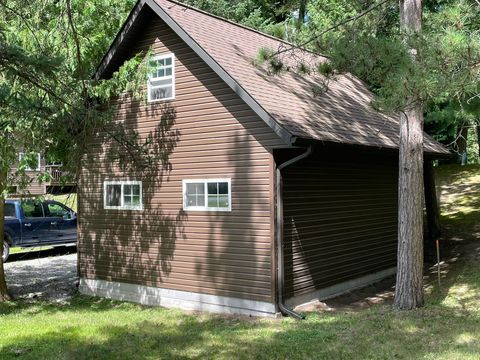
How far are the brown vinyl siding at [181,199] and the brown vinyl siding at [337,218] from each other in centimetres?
66

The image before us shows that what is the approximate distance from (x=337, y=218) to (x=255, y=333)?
3.76 m

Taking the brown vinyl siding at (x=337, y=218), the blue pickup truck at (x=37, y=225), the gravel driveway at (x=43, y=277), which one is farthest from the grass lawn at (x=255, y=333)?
the blue pickup truck at (x=37, y=225)

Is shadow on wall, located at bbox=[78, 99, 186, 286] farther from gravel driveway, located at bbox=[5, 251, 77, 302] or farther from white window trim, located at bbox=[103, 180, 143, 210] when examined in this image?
gravel driveway, located at bbox=[5, 251, 77, 302]

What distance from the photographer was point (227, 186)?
9.74 metres

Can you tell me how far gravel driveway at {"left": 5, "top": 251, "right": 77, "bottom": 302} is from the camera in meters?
12.4

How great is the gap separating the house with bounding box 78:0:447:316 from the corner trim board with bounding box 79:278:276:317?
0.09 feet

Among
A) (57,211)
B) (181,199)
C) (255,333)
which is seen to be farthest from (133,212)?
(57,211)

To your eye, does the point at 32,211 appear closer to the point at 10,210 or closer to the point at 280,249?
the point at 10,210

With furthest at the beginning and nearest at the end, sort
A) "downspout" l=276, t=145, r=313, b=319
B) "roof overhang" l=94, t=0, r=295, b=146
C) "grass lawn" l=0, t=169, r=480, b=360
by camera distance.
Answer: "downspout" l=276, t=145, r=313, b=319 → "roof overhang" l=94, t=0, r=295, b=146 → "grass lawn" l=0, t=169, r=480, b=360

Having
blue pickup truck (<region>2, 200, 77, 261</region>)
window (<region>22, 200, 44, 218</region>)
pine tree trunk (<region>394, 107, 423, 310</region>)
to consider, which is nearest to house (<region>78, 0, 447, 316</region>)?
pine tree trunk (<region>394, 107, 423, 310</region>)

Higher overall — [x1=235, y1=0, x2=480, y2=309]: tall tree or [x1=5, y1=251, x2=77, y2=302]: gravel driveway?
[x1=235, y1=0, x2=480, y2=309]: tall tree

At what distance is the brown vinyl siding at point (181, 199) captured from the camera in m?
9.29

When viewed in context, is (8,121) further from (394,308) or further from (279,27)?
(394,308)

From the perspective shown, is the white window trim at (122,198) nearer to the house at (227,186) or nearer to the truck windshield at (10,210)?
the house at (227,186)
